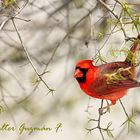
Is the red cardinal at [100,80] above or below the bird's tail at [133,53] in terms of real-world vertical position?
below

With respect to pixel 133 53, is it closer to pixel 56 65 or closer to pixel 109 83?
pixel 109 83

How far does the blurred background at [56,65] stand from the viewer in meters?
1.12

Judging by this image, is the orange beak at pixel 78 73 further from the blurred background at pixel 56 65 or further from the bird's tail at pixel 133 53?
the blurred background at pixel 56 65

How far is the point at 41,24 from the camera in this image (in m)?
1.25

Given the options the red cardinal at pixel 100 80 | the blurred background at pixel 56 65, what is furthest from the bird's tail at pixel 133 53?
the blurred background at pixel 56 65

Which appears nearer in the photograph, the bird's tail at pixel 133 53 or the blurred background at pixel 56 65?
the bird's tail at pixel 133 53

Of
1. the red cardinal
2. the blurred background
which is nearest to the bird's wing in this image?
the red cardinal

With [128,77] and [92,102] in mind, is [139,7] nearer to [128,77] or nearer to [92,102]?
[92,102]

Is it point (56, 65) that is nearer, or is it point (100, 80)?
point (100, 80)

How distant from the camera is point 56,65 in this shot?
1.20 m

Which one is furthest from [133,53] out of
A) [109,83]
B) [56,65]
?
[56,65]

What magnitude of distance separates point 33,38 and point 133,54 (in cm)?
51

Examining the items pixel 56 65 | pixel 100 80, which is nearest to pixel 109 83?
pixel 100 80

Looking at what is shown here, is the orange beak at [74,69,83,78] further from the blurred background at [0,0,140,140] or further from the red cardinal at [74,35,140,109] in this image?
the blurred background at [0,0,140,140]
